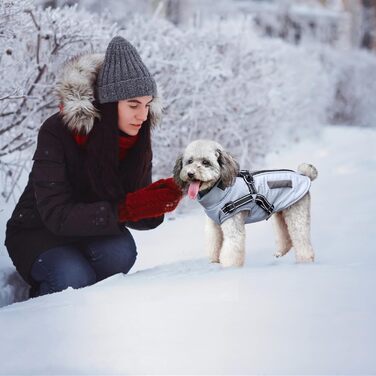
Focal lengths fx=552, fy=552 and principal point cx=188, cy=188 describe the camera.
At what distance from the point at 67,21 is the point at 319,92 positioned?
421 inches

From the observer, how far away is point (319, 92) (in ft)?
47.4

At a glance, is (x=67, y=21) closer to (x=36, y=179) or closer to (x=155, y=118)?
(x=155, y=118)

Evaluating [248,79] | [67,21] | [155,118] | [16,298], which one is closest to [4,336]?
[16,298]

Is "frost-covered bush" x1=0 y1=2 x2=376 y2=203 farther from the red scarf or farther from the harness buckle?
the harness buckle

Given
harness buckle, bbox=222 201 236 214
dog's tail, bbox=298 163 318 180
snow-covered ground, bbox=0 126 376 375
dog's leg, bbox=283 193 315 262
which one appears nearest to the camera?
snow-covered ground, bbox=0 126 376 375

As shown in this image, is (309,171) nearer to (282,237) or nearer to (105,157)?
(282,237)

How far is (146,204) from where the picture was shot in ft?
9.47

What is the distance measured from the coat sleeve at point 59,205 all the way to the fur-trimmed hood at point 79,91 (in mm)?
159

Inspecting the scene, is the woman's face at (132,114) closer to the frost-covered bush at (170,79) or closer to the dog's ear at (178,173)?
the dog's ear at (178,173)

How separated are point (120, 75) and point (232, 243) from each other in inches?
46.6

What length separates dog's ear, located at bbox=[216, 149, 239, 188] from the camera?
3.22 m

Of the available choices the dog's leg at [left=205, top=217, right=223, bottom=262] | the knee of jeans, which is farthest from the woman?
the dog's leg at [left=205, top=217, right=223, bottom=262]

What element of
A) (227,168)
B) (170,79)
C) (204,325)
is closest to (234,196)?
(227,168)

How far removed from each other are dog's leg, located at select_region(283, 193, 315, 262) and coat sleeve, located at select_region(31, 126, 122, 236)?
1272 millimetres
